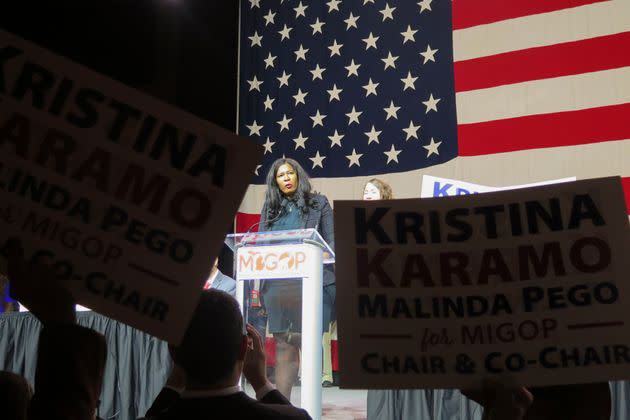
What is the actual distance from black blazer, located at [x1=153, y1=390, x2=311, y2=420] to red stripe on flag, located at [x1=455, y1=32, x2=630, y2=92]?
4787 millimetres

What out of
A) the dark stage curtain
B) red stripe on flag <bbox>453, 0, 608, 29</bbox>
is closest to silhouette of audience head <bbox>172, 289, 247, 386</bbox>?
the dark stage curtain

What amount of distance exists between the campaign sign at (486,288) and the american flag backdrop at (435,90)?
4.14 metres

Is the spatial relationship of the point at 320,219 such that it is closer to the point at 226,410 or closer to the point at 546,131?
the point at 546,131

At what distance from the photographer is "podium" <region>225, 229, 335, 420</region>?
2.86 meters

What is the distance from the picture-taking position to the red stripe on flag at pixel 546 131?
4957 mm

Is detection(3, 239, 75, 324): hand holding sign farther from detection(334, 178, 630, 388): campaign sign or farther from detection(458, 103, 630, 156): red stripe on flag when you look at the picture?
detection(458, 103, 630, 156): red stripe on flag

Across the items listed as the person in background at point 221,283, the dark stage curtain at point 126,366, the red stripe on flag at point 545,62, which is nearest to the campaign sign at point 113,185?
the dark stage curtain at point 126,366

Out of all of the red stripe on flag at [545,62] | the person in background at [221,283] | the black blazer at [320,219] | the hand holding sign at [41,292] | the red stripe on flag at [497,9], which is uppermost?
the red stripe on flag at [497,9]

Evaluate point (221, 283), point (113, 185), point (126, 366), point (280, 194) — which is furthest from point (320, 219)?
point (113, 185)

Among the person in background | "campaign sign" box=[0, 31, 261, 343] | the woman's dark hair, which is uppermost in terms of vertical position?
the woman's dark hair

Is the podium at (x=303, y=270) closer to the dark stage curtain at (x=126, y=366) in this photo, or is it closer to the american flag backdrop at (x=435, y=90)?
the dark stage curtain at (x=126, y=366)

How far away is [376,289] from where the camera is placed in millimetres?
1035

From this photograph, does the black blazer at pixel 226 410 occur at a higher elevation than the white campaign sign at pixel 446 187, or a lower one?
lower

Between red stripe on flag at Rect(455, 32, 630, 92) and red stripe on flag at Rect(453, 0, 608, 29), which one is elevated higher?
red stripe on flag at Rect(453, 0, 608, 29)
